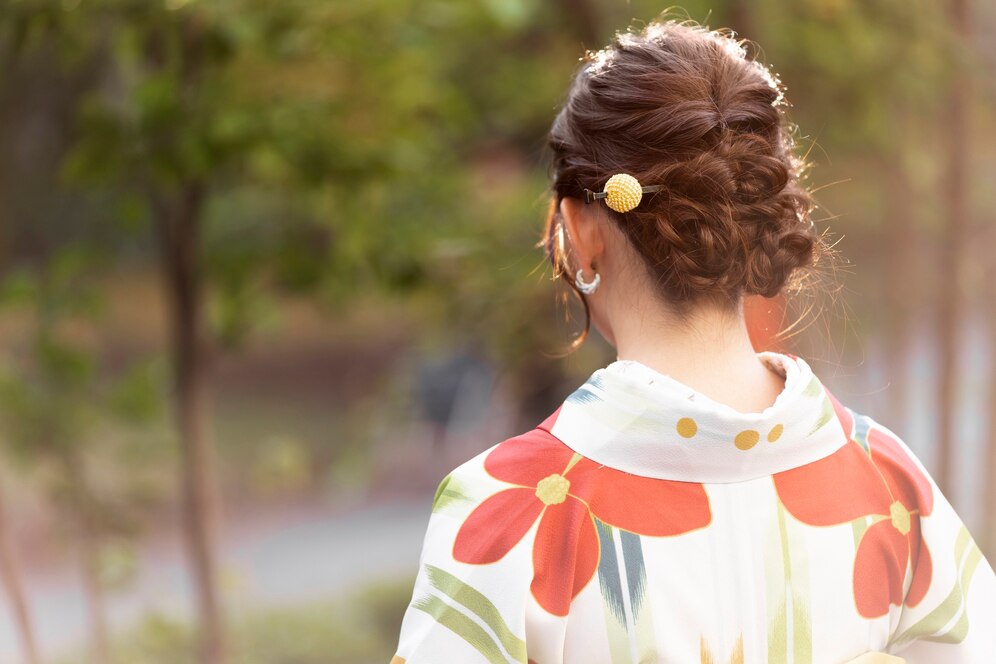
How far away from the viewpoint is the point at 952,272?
10.5 feet

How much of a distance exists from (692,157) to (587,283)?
0.17 metres

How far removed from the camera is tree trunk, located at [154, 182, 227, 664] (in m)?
2.36

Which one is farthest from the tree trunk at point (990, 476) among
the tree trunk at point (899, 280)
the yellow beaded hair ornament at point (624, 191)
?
the yellow beaded hair ornament at point (624, 191)

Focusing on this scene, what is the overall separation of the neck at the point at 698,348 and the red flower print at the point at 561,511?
10cm

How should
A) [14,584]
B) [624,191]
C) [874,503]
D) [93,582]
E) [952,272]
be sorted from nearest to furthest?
[624,191]
[874,503]
[14,584]
[93,582]
[952,272]

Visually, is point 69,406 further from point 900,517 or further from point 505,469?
point 900,517

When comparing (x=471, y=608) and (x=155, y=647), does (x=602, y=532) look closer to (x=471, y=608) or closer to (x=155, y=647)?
(x=471, y=608)

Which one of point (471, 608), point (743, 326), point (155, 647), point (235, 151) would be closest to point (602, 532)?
point (471, 608)

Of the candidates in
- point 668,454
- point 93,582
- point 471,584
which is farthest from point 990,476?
point 471,584

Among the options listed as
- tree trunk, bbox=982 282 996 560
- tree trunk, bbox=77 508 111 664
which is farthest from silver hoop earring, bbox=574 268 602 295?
tree trunk, bbox=982 282 996 560

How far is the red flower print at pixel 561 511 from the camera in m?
0.89

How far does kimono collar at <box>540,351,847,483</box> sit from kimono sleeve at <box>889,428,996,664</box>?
25 centimetres

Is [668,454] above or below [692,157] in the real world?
below

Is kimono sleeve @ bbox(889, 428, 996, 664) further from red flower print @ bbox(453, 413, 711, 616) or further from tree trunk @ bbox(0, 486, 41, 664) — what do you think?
tree trunk @ bbox(0, 486, 41, 664)
